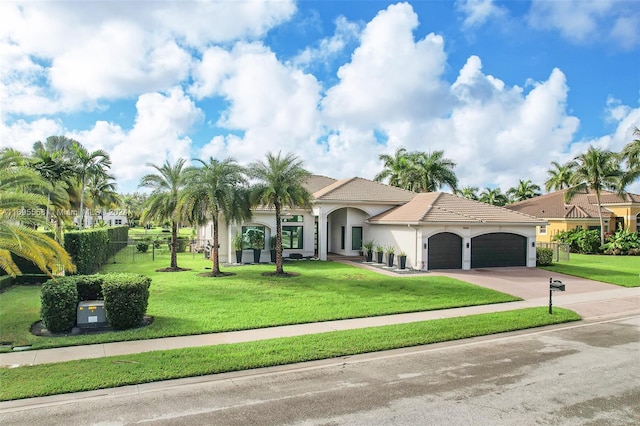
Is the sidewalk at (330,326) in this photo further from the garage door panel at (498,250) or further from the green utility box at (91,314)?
the garage door panel at (498,250)

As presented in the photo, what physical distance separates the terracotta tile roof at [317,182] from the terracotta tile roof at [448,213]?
720 cm

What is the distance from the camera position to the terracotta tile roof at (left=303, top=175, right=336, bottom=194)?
1363 inches

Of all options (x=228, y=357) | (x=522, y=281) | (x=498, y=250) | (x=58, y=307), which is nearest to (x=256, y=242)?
(x=498, y=250)

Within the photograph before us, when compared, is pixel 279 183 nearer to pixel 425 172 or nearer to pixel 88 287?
pixel 88 287

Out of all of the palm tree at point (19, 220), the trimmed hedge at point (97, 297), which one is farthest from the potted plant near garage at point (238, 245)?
the palm tree at point (19, 220)

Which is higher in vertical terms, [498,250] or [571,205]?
[571,205]

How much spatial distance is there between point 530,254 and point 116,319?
2365cm

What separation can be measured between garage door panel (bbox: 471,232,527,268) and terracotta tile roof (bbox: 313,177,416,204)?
7349 mm

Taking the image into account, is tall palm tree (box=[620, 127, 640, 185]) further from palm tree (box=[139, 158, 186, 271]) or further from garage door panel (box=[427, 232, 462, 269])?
palm tree (box=[139, 158, 186, 271])

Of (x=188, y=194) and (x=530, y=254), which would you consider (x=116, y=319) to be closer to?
(x=188, y=194)

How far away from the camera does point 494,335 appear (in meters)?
11.6

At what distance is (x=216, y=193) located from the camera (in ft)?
67.4

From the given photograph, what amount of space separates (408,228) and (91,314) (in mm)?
18042

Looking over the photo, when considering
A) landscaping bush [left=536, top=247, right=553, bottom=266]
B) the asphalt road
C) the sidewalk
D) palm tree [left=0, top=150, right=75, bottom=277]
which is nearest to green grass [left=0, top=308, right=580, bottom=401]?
the asphalt road
